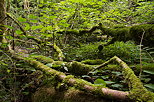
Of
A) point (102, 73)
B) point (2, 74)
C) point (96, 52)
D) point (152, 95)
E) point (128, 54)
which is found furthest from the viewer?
point (96, 52)

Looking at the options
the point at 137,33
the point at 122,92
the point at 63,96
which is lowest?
the point at 63,96

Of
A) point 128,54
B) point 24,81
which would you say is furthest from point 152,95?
point 24,81

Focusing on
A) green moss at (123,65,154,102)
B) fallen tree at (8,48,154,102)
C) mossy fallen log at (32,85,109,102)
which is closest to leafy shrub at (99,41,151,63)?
fallen tree at (8,48,154,102)

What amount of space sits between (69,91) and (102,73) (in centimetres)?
Answer: 88

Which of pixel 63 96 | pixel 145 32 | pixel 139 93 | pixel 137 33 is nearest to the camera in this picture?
pixel 139 93

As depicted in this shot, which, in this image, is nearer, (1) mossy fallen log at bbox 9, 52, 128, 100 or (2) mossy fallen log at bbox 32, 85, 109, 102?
(1) mossy fallen log at bbox 9, 52, 128, 100

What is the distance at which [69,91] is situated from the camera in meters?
1.50

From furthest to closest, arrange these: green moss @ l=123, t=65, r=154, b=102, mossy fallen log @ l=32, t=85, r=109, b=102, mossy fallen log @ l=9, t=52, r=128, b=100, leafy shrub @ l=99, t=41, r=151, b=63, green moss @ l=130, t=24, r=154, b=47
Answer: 1. leafy shrub @ l=99, t=41, r=151, b=63
2. green moss @ l=130, t=24, r=154, b=47
3. mossy fallen log @ l=32, t=85, r=109, b=102
4. mossy fallen log @ l=9, t=52, r=128, b=100
5. green moss @ l=123, t=65, r=154, b=102

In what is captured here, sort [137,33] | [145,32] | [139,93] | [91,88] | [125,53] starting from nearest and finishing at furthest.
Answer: [139,93] < [91,88] < [145,32] < [137,33] < [125,53]

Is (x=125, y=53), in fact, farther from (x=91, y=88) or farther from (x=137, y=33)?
(x=91, y=88)

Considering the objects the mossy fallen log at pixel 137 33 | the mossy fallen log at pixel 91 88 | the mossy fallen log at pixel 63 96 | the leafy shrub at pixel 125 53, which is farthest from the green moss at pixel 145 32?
the mossy fallen log at pixel 63 96

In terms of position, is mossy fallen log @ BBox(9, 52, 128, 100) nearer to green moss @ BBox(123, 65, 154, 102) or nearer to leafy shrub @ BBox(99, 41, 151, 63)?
green moss @ BBox(123, 65, 154, 102)

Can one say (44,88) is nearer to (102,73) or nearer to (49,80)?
(49,80)

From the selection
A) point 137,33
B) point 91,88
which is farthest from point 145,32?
point 91,88
